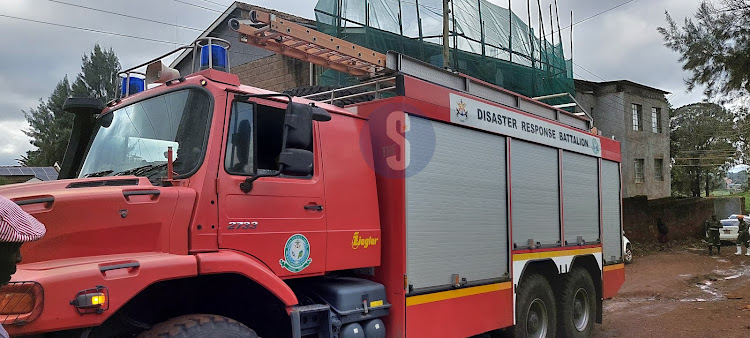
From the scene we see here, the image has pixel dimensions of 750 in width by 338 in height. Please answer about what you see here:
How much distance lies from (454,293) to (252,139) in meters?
2.54

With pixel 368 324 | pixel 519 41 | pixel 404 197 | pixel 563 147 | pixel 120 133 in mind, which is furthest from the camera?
pixel 519 41

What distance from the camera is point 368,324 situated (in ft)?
15.0

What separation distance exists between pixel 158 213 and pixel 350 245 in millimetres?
1647

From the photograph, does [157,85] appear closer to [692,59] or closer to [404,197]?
[404,197]

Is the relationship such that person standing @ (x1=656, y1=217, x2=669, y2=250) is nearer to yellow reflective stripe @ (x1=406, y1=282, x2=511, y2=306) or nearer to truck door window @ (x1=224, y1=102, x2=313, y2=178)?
yellow reflective stripe @ (x1=406, y1=282, x2=511, y2=306)

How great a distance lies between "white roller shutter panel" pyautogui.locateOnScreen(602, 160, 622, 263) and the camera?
28.6 feet

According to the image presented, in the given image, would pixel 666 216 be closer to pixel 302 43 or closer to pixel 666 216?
pixel 666 216

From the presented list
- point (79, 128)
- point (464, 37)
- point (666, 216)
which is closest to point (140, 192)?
point (79, 128)

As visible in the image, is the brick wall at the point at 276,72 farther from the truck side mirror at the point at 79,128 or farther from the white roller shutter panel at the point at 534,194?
the truck side mirror at the point at 79,128

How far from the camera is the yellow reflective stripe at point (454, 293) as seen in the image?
4.93 m

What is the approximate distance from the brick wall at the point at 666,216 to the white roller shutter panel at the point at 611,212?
15.6 m

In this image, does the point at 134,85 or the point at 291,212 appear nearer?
the point at 291,212

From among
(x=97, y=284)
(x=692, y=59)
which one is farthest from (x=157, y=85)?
(x=692, y=59)

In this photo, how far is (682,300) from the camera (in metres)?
12.5
